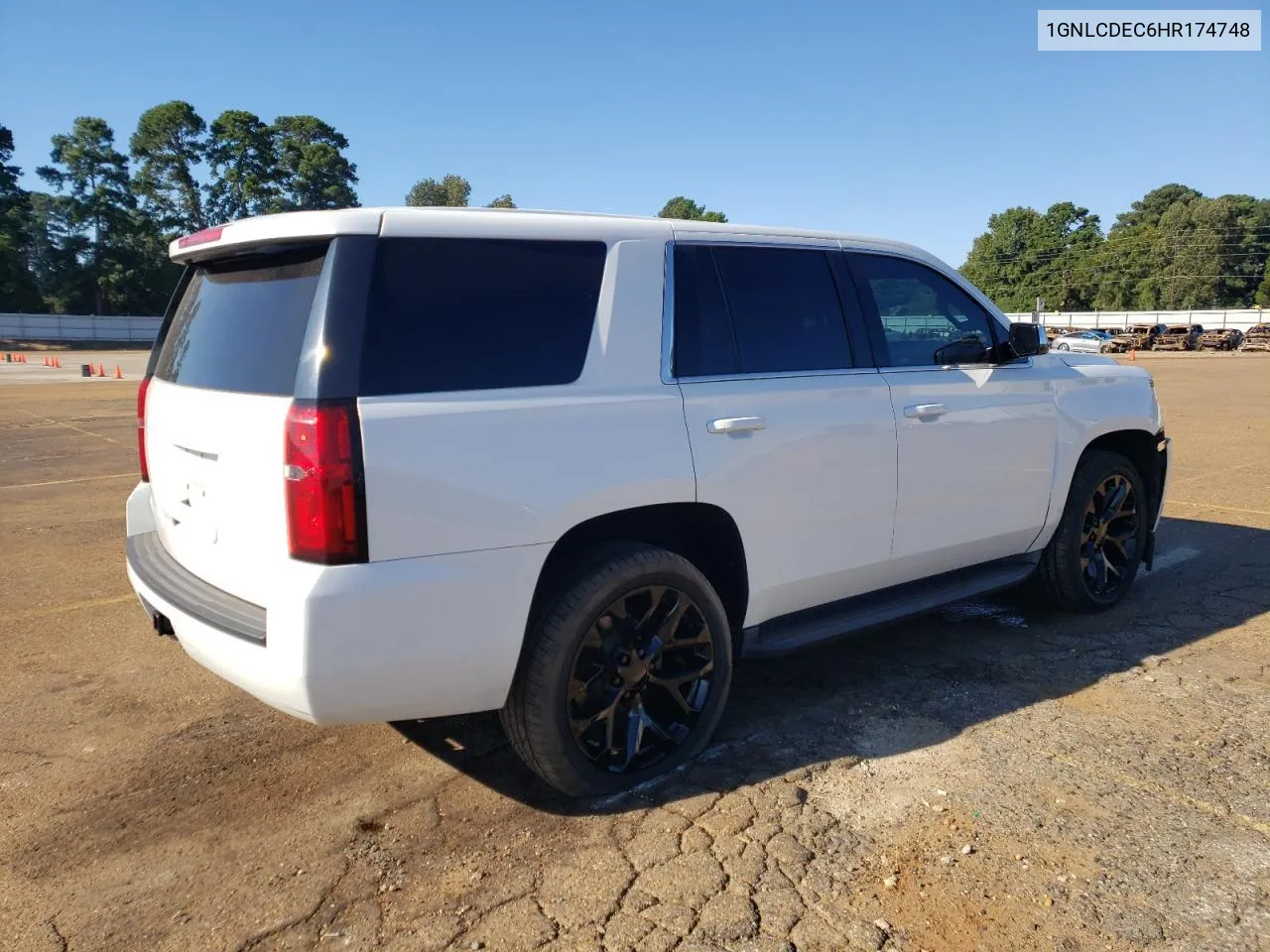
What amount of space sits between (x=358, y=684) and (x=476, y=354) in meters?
1.04

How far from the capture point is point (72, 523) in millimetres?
7449

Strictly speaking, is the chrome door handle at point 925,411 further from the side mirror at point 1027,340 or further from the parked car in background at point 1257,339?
the parked car in background at point 1257,339

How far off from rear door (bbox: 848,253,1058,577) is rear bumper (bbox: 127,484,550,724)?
6.20 feet

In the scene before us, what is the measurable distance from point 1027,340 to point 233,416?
3.51 meters

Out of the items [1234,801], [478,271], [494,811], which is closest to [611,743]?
[494,811]

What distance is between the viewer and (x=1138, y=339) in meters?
53.8

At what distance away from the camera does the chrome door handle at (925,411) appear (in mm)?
3928

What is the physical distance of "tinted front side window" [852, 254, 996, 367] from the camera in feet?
13.5

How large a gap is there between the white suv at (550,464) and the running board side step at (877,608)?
0.02m

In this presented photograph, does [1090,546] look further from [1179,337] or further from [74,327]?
[74,327]

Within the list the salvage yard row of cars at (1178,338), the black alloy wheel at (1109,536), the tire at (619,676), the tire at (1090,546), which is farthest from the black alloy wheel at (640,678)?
the salvage yard row of cars at (1178,338)

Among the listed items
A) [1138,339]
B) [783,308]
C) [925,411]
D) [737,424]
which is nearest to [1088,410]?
[925,411]

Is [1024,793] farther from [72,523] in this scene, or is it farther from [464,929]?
[72,523]

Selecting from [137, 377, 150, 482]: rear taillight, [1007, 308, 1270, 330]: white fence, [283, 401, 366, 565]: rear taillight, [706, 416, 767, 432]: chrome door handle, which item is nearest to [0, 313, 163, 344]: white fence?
[137, 377, 150, 482]: rear taillight
